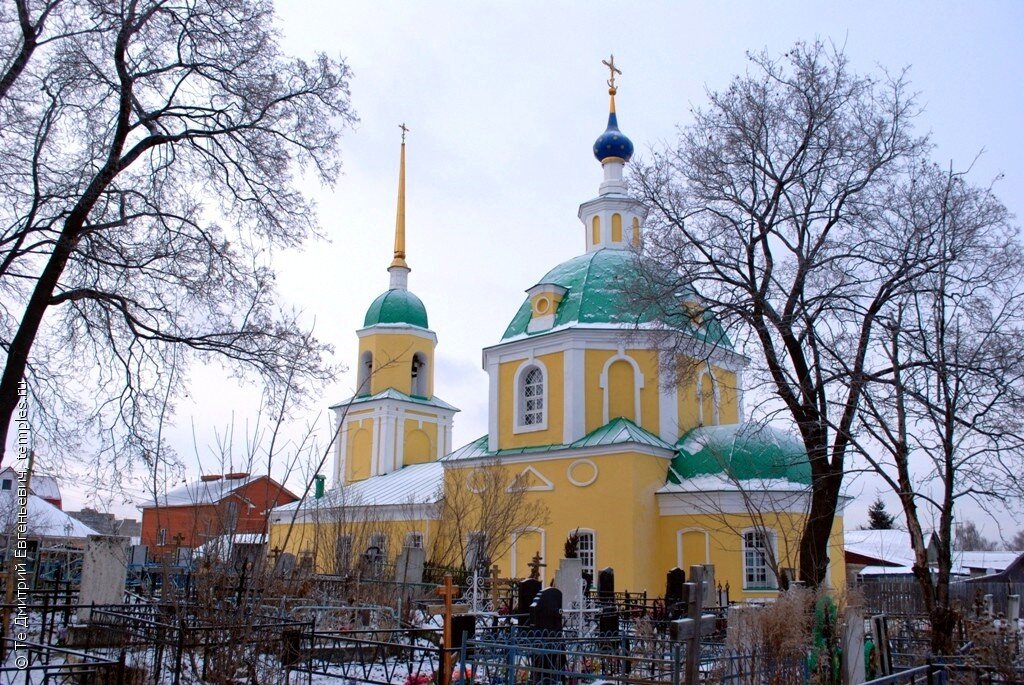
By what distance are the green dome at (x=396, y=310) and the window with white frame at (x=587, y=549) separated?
55.5 feet

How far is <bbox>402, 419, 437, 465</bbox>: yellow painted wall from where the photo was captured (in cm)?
3891

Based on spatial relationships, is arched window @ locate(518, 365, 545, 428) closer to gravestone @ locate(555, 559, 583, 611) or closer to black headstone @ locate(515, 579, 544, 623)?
gravestone @ locate(555, 559, 583, 611)

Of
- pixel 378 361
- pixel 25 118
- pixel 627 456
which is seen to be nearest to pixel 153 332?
pixel 25 118

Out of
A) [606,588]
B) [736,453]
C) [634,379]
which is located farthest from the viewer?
[634,379]

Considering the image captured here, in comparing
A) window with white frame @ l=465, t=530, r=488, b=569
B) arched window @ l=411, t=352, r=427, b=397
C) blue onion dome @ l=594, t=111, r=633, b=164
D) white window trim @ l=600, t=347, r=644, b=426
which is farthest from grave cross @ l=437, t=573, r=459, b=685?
arched window @ l=411, t=352, r=427, b=397

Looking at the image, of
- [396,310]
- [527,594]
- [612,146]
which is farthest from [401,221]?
[527,594]

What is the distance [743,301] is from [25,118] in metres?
11.4

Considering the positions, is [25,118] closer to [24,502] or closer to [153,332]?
[153,332]

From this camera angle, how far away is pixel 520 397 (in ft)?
92.3

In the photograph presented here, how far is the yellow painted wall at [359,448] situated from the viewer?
1523 inches

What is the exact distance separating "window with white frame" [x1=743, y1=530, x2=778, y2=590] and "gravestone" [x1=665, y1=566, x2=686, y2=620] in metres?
5.73

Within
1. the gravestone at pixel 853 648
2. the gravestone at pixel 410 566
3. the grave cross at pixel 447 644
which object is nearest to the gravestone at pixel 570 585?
the gravestone at pixel 410 566

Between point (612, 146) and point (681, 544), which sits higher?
point (612, 146)

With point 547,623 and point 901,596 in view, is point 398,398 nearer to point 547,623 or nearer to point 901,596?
point 901,596
